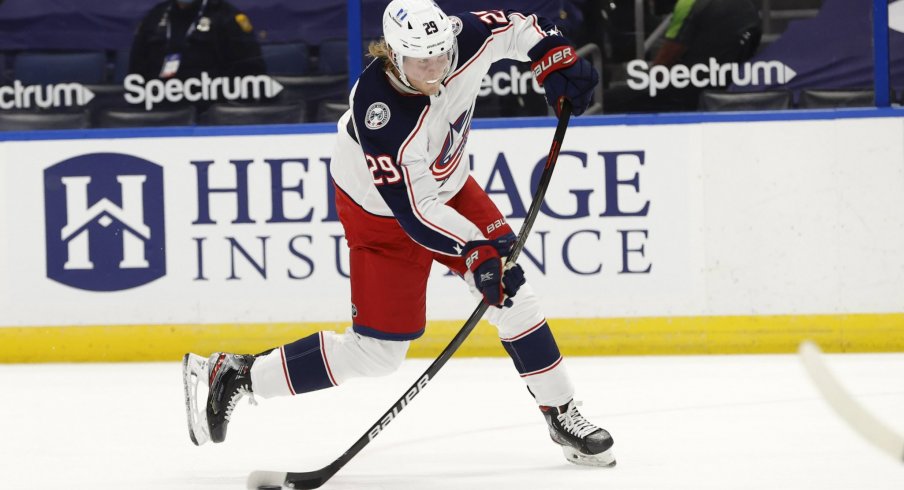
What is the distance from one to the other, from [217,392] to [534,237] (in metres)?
1.86

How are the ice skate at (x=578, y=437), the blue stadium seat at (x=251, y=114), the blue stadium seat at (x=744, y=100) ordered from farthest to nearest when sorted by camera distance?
the blue stadium seat at (x=251, y=114), the blue stadium seat at (x=744, y=100), the ice skate at (x=578, y=437)

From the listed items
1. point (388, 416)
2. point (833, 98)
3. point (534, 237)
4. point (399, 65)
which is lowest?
point (388, 416)

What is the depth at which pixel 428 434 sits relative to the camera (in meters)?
3.26

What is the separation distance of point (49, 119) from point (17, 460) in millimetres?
2073

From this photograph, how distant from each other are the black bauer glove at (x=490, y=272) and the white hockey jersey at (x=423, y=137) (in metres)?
0.04

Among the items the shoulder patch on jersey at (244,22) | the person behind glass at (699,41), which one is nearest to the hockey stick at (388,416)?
the person behind glass at (699,41)

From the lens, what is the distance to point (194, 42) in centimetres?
474

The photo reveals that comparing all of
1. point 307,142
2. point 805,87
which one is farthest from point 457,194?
point 805,87

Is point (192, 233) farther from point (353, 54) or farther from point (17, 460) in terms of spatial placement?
point (17, 460)

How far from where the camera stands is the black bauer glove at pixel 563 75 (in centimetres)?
288

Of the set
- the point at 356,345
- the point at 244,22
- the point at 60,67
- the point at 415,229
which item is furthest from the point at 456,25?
the point at 60,67

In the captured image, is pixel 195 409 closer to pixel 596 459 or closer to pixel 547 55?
pixel 596 459

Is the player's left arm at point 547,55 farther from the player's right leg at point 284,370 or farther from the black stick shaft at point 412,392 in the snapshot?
the player's right leg at point 284,370

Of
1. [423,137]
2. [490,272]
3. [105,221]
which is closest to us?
[490,272]
